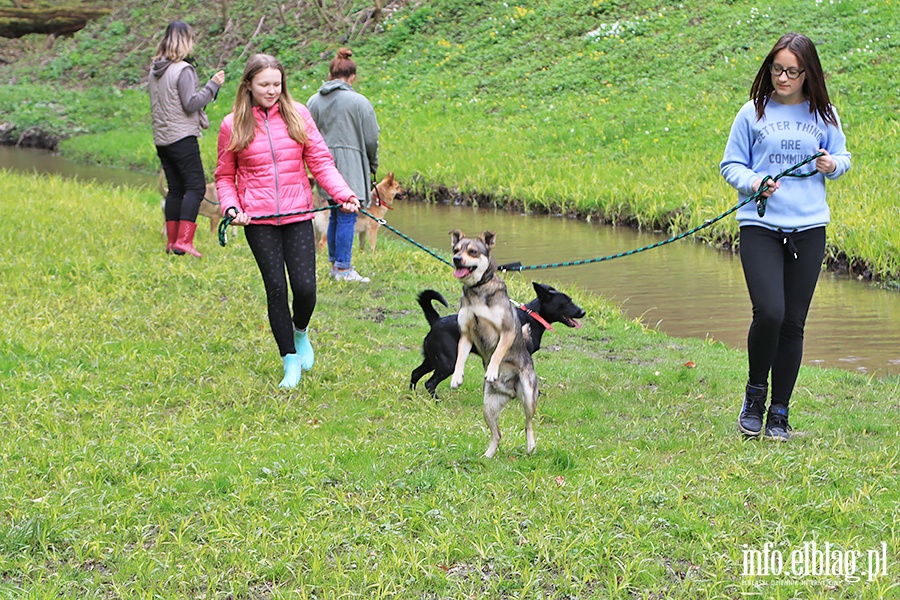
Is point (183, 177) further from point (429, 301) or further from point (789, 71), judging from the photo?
point (789, 71)

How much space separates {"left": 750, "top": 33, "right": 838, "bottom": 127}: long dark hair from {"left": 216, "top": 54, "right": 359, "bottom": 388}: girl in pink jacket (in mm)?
2334

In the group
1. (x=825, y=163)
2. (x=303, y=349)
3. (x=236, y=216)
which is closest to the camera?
(x=825, y=163)

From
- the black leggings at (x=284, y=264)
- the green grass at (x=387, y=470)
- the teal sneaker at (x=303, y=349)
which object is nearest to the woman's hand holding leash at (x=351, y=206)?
the black leggings at (x=284, y=264)

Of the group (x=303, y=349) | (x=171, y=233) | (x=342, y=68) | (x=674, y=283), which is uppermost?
(x=342, y=68)

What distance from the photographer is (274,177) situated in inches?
→ 241

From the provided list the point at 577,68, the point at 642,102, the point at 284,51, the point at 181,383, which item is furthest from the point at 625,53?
the point at 181,383

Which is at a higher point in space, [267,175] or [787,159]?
[787,159]

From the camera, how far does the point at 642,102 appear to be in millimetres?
17438

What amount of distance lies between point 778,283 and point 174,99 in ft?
20.3

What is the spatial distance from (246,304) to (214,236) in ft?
10.6

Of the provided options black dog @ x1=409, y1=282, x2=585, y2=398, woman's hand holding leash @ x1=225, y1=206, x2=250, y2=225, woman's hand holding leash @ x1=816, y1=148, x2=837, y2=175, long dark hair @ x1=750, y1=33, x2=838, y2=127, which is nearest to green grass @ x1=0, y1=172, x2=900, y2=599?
black dog @ x1=409, y1=282, x2=585, y2=398

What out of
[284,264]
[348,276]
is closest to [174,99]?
[348,276]

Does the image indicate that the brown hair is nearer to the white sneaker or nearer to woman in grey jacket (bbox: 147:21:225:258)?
woman in grey jacket (bbox: 147:21:225:258)

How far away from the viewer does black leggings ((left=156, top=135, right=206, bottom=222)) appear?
9523mm
